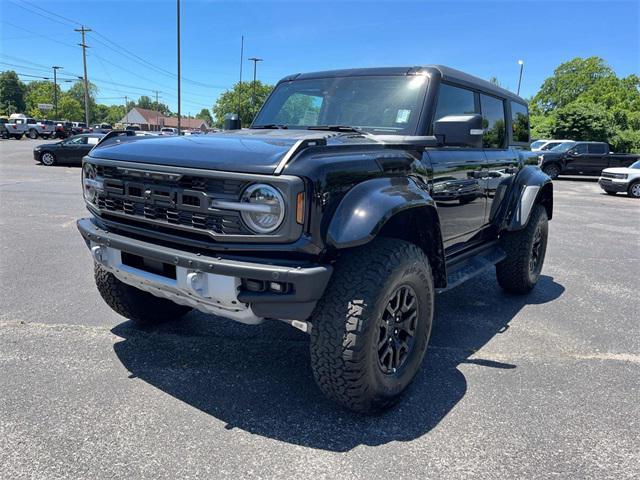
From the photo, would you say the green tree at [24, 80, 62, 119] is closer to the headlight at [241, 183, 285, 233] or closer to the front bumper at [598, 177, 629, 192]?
the front bumper at [598, 177, 629, 192]

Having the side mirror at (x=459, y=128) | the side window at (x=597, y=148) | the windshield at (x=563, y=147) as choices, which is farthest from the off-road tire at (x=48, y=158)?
the side window at (x=597, y=148)

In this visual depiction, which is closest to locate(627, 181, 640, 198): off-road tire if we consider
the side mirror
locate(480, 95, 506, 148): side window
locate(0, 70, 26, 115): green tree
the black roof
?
locate(480, 95, 506, 148): side window

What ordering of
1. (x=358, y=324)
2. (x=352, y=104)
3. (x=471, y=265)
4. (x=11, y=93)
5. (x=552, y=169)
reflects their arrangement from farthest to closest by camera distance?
(x=11, y=93) → (x=552, y=169) → (x=471, y=265) → (x=352, y=104) → (x=358, y=324)

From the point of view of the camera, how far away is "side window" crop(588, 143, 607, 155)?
21.5m

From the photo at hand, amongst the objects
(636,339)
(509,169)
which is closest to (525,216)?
(509,169)

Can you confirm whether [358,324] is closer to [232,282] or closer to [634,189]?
[232,282]

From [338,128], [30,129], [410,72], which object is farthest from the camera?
[30,129]

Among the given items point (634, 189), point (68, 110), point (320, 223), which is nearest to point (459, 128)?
point (320, 223)

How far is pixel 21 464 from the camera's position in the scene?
7.29 feet

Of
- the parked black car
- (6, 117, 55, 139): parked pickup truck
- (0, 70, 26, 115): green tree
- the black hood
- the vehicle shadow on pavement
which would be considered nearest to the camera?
the black hood

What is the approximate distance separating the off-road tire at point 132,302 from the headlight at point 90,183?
0.51 metres

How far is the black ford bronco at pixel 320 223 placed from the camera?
2336 mm

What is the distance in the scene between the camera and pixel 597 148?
21.6 metres

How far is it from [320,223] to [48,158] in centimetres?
2123
